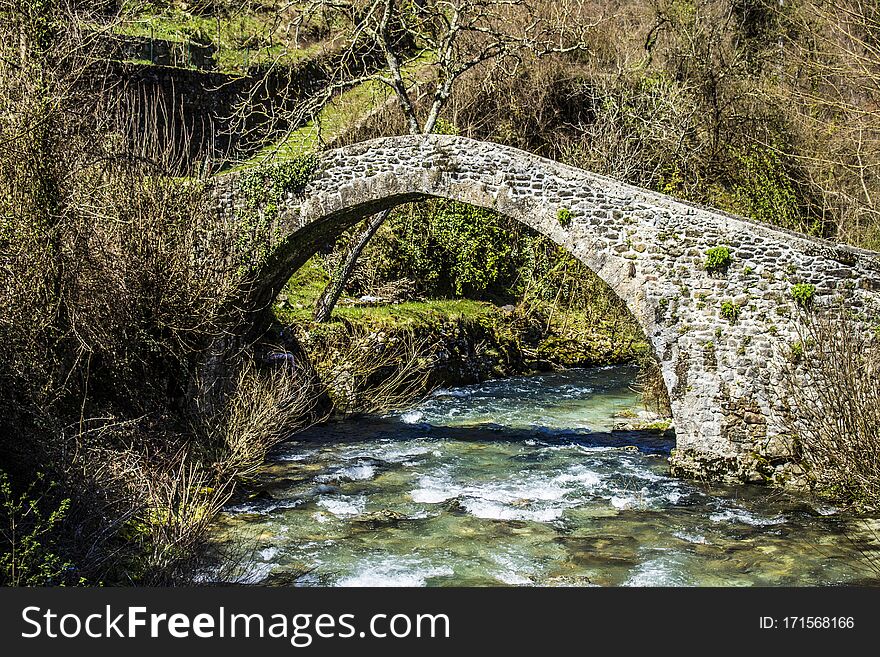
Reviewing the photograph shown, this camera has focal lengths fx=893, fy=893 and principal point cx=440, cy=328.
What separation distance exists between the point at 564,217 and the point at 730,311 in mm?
2356

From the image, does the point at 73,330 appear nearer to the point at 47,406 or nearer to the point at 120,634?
the point at 47,406

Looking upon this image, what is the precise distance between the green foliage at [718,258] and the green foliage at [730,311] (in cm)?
41

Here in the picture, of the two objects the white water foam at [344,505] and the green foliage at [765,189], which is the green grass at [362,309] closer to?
the white water foam at [344,505]

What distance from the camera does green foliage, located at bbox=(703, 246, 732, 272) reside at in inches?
421

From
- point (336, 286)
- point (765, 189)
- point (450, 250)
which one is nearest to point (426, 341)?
point (336, 286)

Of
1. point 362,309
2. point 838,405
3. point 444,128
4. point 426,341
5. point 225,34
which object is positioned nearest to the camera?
point 838,405

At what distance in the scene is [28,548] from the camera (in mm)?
6441

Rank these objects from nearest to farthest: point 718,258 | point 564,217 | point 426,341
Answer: point 718,258 → point 564,217 → point 426,341

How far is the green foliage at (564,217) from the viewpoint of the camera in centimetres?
1141

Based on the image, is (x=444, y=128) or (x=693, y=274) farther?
(x=444, y=128)

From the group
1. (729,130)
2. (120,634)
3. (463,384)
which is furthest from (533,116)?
(120,634)

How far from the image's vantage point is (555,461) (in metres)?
12.3

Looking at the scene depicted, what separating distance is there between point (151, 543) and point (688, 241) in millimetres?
7034

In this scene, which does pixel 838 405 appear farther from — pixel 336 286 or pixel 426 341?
pixel 336 286
